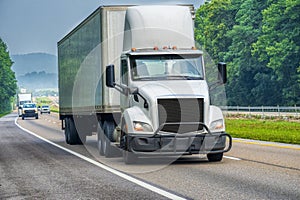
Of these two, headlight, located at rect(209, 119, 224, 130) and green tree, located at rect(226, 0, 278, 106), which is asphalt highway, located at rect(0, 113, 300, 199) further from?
green tree, located at rect(226, 0, 278, 106)

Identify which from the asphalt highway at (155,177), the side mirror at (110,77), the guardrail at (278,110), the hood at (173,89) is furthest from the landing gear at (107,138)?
the guardrail at (278,110)

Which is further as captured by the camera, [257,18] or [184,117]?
[257,18]

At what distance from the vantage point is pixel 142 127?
14.9m

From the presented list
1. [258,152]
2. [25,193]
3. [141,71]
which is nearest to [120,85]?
[141,71]

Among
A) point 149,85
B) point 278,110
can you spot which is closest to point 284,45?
point 278,110

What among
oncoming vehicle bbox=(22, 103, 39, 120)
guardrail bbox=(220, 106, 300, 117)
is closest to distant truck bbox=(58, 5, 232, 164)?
guardrail bbox=(220, 106, 300, 117)

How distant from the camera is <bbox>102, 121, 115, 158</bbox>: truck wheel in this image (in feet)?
57.3

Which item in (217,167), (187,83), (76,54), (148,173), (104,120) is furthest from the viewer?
(76,54)

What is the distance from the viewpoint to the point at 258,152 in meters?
18.5

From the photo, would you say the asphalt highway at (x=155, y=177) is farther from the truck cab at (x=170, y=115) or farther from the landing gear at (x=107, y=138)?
the truck cab at (x=170, y=115)

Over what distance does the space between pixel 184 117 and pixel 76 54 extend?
345 inches

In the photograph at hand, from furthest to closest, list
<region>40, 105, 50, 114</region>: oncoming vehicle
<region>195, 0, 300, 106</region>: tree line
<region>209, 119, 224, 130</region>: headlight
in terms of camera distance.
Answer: <region>40, 105, 50, 114</region>: oncoming vehicle
<region>195, 0, 300, 106</region>: tree line
<region>209, 119, 224, 130</region>: headlight

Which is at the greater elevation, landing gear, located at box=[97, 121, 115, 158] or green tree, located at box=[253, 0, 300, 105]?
green tree, located at box=[253, 0, 300, 105]

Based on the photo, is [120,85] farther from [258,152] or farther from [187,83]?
[258,152]
